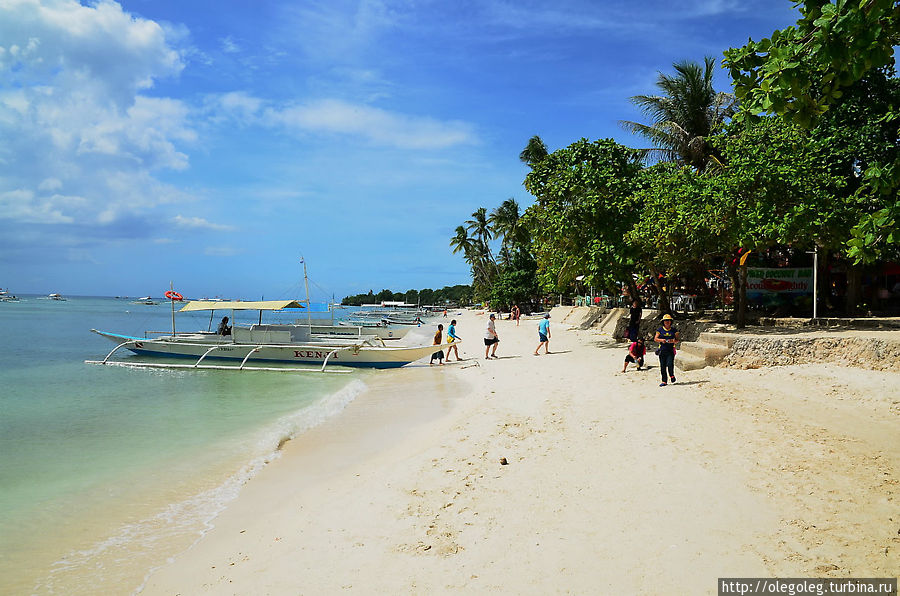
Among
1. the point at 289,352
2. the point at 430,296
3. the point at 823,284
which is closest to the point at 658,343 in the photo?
the point at 823,284

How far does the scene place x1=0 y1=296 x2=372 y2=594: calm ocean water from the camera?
213 inches

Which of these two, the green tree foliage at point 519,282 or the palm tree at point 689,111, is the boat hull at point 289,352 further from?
the green tree foliage at point 519,282

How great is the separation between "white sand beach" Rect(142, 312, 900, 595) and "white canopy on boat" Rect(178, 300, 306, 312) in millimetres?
15009

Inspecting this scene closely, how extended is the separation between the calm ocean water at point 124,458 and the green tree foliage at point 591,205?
8.61 metres

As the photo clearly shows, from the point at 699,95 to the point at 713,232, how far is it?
13465 millimetres

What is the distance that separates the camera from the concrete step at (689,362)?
1205 cm

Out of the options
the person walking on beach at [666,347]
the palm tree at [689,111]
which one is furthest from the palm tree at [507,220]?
the person walking on beach at [666,347]

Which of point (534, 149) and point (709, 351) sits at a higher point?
point (534, 149)

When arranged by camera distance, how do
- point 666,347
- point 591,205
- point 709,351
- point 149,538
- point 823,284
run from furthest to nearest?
point 823,284 < point 591,205 < point 709,351 < point 666,347 < point 149,538

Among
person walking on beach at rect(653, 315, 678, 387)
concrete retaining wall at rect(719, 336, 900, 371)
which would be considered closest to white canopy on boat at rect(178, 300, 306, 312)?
person walking on beach at rect(653, 315, 678, 387)

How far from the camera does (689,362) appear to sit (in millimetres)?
12234

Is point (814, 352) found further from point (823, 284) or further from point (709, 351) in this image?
point (823, 284)

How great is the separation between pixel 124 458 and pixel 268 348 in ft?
41.9

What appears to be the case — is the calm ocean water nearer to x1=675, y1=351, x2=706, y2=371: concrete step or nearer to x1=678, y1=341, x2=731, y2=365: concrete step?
x1=675, y1=351, x2=706, y2=371: concrete step
